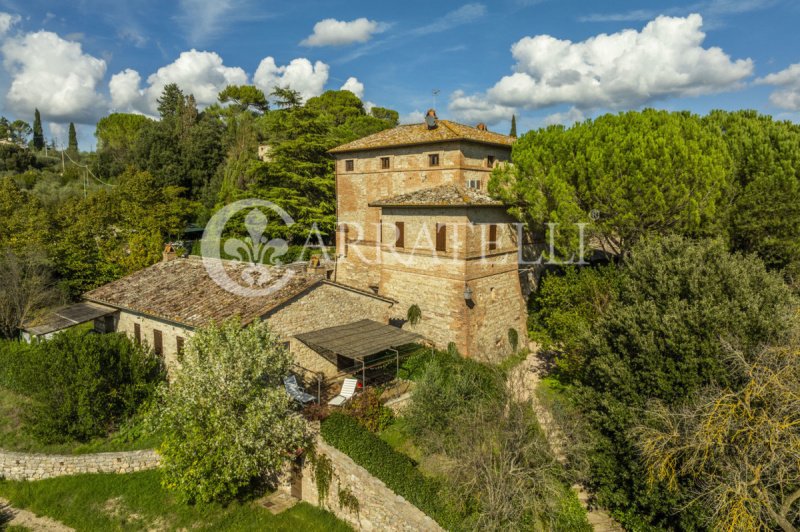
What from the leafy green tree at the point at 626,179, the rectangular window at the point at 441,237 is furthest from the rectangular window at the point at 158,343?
the leafy green tree at the point at 626,179

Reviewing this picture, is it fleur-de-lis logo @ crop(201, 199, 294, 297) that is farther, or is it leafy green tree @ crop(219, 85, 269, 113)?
leafy green tree @ crop(219, 85, 269, 113)

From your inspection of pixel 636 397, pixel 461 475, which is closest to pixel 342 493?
pixel 461 475

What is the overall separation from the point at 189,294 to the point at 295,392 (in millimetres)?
6437

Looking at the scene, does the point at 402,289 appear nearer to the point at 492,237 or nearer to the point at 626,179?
the point at 492,237

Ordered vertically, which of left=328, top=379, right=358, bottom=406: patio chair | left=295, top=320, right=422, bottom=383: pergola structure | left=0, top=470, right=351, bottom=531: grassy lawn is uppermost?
left=295, top=320, right=422, bottom=383: pergola structure

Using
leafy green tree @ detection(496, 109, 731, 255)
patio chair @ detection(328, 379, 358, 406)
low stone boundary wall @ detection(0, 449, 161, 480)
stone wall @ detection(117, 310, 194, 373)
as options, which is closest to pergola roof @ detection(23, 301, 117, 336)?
stone wall @ detection(117, 310, 194, 373)

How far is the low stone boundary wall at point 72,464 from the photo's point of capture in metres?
13.2

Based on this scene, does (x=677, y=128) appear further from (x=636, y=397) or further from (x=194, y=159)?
(x=194, y=159)

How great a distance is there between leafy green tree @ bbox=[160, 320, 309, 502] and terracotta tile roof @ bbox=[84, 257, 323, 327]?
2031 millimetres

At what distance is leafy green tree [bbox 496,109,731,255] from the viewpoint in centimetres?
1566

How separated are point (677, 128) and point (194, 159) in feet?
137

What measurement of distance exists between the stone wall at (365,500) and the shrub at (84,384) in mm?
7077

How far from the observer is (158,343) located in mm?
16766

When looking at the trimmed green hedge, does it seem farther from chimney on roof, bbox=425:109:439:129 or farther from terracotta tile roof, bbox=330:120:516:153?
chimney on roof, bbox=425:109:439:129
